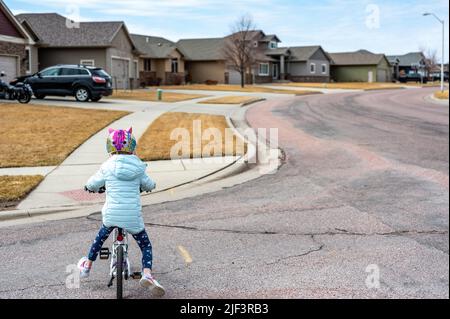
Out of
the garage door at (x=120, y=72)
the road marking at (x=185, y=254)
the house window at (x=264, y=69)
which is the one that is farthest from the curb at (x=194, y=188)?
the house window at (x=264, y=69)

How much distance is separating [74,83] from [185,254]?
13707mm

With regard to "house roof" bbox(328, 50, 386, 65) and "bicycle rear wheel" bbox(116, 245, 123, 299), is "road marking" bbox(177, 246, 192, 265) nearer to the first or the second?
"bicycle rear wheel" bbox(116, 245, 123, 299)

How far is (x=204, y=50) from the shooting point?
66.3m

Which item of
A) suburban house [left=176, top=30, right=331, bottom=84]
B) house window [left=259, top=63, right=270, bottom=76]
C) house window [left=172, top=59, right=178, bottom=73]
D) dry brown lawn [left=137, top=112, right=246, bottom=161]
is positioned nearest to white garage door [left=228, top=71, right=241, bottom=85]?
suburban house [left=176, top=30, right=331, bottom=84]

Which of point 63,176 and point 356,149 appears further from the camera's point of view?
point 356,149

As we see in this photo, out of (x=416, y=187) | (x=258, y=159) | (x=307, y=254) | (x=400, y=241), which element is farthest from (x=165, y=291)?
(x=258, y=159)

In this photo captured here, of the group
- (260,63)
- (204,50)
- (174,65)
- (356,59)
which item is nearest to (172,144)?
(174,65)

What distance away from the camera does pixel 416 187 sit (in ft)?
29.7

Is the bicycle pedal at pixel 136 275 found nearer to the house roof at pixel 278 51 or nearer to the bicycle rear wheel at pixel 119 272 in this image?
the bicycle rear wheel at pixel 119 272

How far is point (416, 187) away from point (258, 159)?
167 inches

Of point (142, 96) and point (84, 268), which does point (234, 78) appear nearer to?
point (142, 96)

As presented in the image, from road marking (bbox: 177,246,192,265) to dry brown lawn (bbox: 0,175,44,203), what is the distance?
2499 millimetres

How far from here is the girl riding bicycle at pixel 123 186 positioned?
344cm
